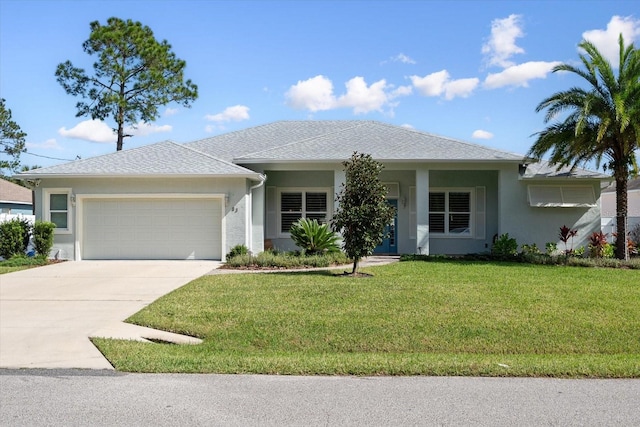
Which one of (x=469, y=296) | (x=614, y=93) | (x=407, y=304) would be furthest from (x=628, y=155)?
(x=407, y=304)

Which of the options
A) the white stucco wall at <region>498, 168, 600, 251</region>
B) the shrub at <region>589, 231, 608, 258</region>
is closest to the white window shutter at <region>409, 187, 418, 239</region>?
the white stucco wall at <region>498, 168, 600, 251</region>

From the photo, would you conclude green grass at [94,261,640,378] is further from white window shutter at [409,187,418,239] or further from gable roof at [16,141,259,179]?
white window shutter at [409,187,418,239]

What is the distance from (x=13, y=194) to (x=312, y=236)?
25.6 metres

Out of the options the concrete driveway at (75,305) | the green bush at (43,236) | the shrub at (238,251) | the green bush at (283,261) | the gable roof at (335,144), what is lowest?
the concrete driveway at (75,305)

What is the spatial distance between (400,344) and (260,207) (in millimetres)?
11671

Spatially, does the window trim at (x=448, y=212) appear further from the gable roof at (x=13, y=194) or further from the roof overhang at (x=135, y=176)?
the gable roof at (x=13, y=194)

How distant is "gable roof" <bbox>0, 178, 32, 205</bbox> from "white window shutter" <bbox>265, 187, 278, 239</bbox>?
19.8 meters

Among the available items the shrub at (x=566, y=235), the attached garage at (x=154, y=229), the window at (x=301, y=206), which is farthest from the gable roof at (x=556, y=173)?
the attached garage at (x=154, y=229)

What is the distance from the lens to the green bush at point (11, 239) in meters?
17.3

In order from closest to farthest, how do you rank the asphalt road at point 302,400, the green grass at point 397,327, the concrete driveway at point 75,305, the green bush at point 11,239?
1. the asphalt road at point 302,400
2. the green grass at point 397,327
3. the concrete driveway at point 75,305
4. the green bush at point 11,239

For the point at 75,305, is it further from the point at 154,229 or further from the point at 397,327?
the point at 154,229

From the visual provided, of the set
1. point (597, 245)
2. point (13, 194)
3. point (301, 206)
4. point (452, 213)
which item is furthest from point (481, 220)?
point (13, 194)

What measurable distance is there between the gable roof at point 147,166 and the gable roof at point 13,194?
17103mm

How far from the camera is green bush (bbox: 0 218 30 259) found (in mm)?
17344
